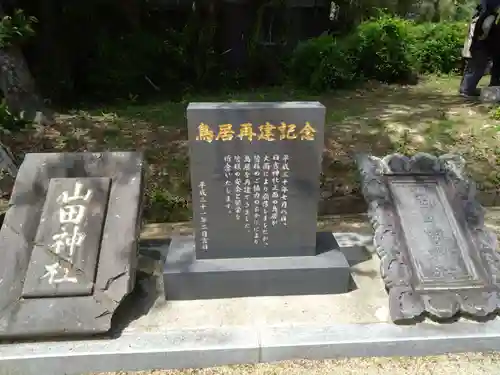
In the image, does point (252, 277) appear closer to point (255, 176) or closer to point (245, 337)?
point (245, 337)

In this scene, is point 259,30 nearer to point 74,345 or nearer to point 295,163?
point 295,163

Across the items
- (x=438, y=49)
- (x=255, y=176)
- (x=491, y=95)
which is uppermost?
(x=255, y=176)

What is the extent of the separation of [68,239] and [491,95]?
18.9 ft

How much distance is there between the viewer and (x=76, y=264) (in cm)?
280

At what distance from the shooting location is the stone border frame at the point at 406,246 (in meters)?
2.74

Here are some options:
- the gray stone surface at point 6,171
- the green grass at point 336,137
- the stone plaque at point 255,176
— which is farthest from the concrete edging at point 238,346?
the gray stone surface at point 6,171

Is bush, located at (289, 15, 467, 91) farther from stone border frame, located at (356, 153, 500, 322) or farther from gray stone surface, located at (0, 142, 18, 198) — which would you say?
gray stone surface, located at (0, 142, 18, 198)

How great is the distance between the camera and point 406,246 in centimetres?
300

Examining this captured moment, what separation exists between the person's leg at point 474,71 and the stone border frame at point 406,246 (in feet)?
12.7

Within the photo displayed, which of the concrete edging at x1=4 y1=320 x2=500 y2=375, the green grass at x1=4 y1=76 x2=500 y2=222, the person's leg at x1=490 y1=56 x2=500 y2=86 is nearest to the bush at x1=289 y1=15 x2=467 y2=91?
the green grass at x1=4 y1=76 x2=500 y2=222

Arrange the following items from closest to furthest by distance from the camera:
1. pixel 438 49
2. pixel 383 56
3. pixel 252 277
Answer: pixel 252 277, pixel 383 56, pixel 438 49

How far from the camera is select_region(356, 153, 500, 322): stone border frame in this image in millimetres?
2744

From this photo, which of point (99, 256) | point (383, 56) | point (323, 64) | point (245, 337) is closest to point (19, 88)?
point (99, 256)

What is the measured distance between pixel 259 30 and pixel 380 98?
10.2 feet
